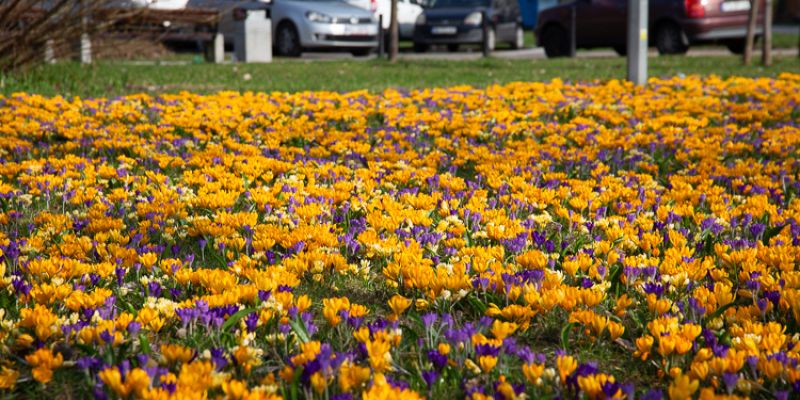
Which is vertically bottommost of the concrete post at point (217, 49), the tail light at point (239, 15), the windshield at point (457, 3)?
the concrete post at point (217, 49)

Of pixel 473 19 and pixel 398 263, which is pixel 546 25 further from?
pixel 398 263

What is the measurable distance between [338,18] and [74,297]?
54.9 ft

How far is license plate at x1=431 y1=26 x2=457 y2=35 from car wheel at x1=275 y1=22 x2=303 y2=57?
13.4 ft

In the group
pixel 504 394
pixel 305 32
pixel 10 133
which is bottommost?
pixel 504 394

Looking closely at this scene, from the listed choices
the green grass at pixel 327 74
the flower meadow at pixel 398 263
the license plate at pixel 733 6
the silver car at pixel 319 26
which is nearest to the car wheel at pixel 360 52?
the silver car at pixel 319 26

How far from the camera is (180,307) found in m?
2.66

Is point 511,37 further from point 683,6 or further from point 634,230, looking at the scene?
point 634,230

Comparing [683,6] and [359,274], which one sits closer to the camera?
[359,274]

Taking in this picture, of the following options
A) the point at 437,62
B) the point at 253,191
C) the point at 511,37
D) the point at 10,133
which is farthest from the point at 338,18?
the point at 253,191

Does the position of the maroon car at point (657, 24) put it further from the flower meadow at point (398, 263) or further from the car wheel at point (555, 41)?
the flower meadow at point (398, 263)

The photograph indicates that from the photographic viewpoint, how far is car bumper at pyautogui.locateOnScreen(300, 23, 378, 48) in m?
18.6

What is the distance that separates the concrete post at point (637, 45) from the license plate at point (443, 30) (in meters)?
11.7

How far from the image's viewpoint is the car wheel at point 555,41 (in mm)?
19969

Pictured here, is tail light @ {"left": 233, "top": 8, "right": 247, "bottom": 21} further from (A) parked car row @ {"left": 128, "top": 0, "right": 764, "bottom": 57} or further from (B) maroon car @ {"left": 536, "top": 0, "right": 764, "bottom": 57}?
(B) maroon car @ {"left": 536, "top": 0, "right": 764, "bottom": 57}
